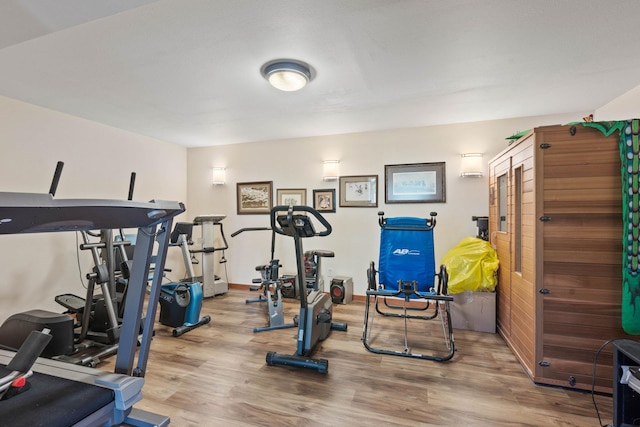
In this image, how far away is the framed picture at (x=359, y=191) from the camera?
410 centimetres

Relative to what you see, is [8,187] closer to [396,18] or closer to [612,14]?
[396,18]

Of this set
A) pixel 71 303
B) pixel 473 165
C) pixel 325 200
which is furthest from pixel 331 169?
pixel 71 303

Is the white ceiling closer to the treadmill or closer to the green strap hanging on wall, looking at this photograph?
the green strap hanging on wall

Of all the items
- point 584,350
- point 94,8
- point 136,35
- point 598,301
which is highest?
point 136,35

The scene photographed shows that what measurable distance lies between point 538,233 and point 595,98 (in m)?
1.96

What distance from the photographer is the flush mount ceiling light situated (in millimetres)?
2193

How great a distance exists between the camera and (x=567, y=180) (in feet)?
6.67

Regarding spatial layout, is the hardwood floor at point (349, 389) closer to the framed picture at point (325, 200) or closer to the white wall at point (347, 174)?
the white wall at point (347, 174)

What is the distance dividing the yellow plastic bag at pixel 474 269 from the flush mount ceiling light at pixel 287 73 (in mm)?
2491

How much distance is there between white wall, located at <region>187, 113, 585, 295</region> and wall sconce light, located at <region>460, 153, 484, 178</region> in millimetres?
134

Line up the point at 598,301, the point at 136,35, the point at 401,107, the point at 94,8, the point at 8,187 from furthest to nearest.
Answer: the point at 401,107 → the point at 8,187 → the point at 598,301 → the point at 136,35 → the point at 94,8

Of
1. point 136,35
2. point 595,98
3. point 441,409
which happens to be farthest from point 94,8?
point 595,98

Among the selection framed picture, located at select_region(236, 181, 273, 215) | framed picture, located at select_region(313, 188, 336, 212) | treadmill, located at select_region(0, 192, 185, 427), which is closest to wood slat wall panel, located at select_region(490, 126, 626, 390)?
treadmill, located at select_region(0, 192, 185, 427)

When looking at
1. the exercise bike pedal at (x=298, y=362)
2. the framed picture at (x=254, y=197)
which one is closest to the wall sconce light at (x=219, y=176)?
the framed picture at (x=254, y=197)
